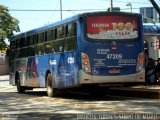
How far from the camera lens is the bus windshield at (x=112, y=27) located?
18.9 m

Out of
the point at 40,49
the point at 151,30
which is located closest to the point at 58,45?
the point at 40,49

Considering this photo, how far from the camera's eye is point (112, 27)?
19062 millimetres

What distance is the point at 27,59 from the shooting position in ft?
84.1

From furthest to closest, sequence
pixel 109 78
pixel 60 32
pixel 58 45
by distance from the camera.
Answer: pixel 58 45 → pixel 60 32 → pixel 109 78

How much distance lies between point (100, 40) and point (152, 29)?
7.74 metres

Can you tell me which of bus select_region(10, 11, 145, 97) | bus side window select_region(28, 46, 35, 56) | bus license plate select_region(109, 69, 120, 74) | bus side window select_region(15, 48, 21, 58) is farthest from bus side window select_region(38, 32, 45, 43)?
bus license plate select_region(109, 69, 120, 74)

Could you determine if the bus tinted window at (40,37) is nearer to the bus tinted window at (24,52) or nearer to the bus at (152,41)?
the bus tinted window at (24,52)

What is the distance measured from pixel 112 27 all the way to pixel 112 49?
33.4 inches

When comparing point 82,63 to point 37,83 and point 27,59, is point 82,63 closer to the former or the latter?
point 37,83

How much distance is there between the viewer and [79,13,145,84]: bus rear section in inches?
737

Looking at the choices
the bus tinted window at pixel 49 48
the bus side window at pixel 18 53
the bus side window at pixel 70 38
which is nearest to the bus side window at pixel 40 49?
the bus tinted window at pixel 49 48

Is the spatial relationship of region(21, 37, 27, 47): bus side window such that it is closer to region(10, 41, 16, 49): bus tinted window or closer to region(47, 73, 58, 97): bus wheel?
region(10, 41, 16, 49): bus tinted window

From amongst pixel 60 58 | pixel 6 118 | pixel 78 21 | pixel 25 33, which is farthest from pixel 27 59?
pixel 6 118

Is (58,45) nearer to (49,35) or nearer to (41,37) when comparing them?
(49,35)
